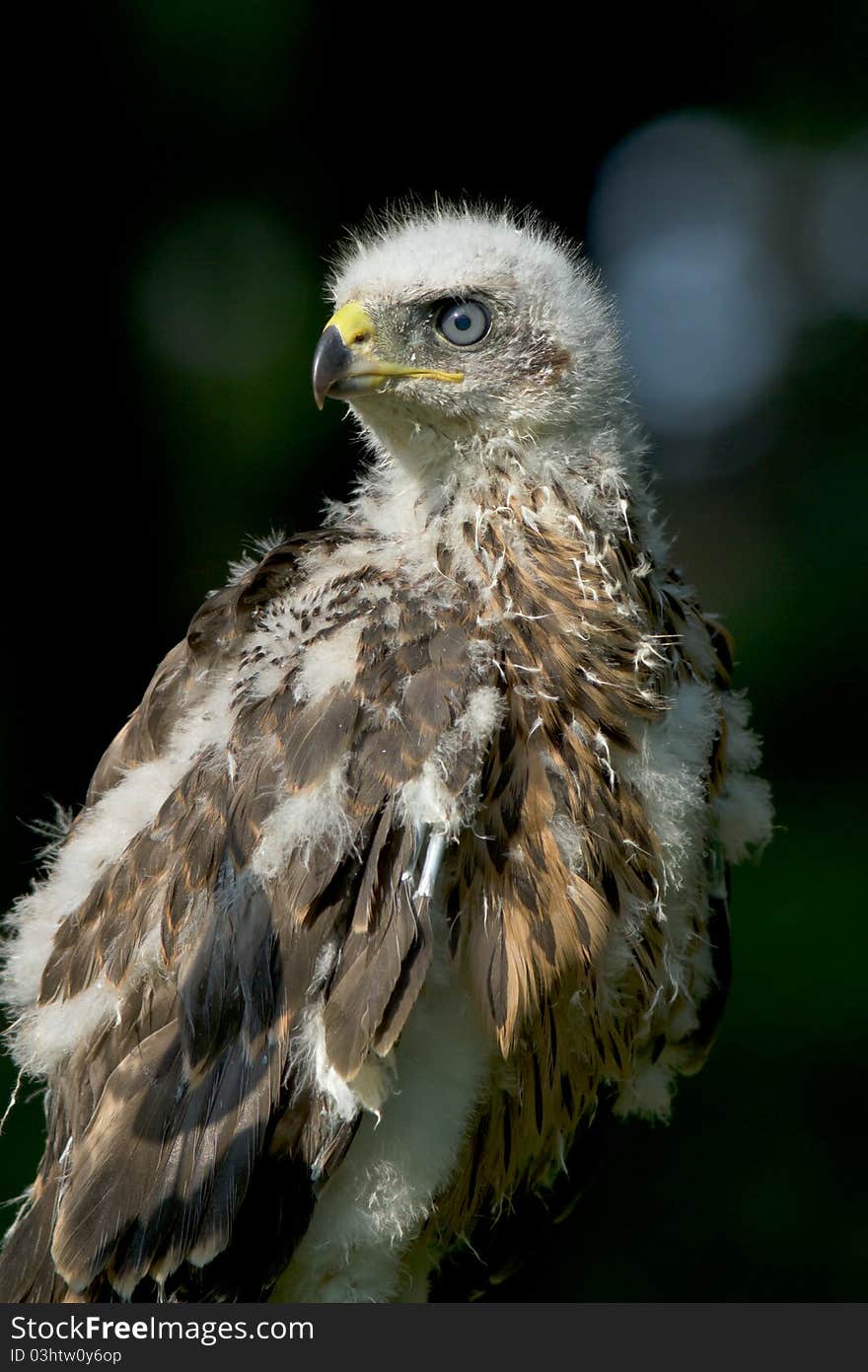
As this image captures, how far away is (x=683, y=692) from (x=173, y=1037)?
32.6 inches

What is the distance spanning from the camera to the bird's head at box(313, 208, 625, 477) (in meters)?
1.71

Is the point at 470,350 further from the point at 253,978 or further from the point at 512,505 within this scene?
the point at 253,978

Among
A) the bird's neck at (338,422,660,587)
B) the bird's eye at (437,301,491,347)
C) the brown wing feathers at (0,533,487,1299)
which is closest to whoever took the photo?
the brown wing feathers at (0,533,487,1299)

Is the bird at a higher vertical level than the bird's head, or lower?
lower

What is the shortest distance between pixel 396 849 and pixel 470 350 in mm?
732

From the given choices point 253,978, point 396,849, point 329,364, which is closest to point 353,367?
point 329,364

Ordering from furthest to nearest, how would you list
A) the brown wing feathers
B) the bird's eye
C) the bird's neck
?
the bird's eye → the bird's neck → the brown wing feathers

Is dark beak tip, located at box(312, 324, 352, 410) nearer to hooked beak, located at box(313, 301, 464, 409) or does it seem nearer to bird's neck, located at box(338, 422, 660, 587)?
hooked beak, located at box(313, 301, 464, 409)

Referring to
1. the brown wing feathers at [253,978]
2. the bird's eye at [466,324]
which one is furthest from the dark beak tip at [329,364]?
the brown wing feathers at [253,978]

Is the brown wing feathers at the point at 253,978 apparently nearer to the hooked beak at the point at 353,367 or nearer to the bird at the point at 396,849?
the bird at the point at 396,849

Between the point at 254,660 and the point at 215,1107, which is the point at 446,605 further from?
the point at 215,1107

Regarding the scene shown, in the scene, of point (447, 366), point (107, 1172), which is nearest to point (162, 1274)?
point (107, 1172)

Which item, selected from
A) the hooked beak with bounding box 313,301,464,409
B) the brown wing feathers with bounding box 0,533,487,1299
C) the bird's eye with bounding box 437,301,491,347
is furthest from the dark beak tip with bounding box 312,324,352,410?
the brown wing feathers with bounding box 0,533,487,1299

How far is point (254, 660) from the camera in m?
1.66
